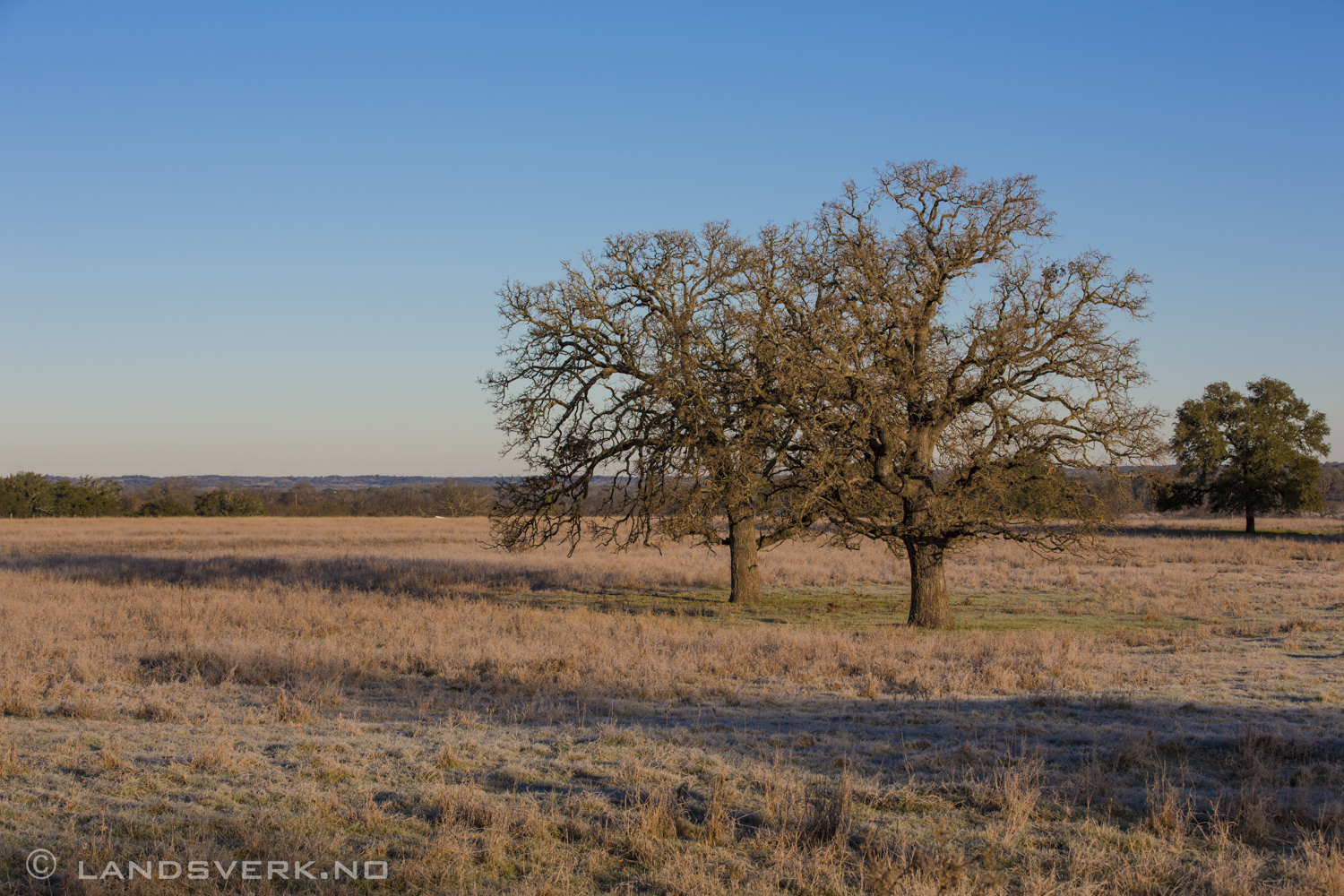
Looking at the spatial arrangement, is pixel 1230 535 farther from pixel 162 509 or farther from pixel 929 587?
pixel 162 509

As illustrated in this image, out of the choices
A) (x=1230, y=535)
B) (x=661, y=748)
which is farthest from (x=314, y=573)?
(x=1230, y=535)

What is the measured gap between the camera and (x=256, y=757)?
7691 mm

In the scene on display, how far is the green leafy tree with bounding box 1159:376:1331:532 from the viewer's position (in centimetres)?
5128

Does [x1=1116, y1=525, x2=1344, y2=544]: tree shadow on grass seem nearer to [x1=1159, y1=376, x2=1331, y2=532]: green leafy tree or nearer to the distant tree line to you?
[x1=1159, y1=376, x2=1331, y2=532]: green leafy tree

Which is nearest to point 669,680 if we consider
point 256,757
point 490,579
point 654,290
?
point 256,757

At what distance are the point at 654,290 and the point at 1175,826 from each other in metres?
17.3

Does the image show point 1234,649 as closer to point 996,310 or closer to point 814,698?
point 996,310

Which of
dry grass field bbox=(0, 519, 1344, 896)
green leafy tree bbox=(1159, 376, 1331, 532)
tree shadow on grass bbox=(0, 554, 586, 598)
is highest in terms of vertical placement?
green leafy tree bbox=(1159, 376, 1331, 532)

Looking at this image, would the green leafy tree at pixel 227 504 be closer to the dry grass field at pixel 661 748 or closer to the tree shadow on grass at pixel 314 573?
the tree shadow on grass at pixel 314 573

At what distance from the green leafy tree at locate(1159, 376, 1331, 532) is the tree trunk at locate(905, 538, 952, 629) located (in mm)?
39156

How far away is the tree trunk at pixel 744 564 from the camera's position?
22.8 meters

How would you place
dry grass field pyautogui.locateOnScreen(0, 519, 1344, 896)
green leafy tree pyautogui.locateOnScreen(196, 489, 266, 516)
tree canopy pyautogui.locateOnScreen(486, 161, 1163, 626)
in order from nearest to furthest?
dry grass field pyautogui.locateOnScreen(0, 519, 1344, 896) → tree canopy pyautogui.locateOnScreen(486, 161, 1163, 626) → green leafy tree pyautogui.locateOnScreen(196, 489, 266, 516)

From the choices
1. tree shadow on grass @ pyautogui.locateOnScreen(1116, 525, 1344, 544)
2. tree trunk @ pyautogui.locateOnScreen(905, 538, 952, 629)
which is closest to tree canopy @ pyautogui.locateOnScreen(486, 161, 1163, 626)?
tree trunk @ pyautogui.locateOnScreen(905, 538, 952, 629)

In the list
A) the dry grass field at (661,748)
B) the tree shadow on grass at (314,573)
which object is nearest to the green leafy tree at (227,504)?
the tree shadow on grass at (314,573)
